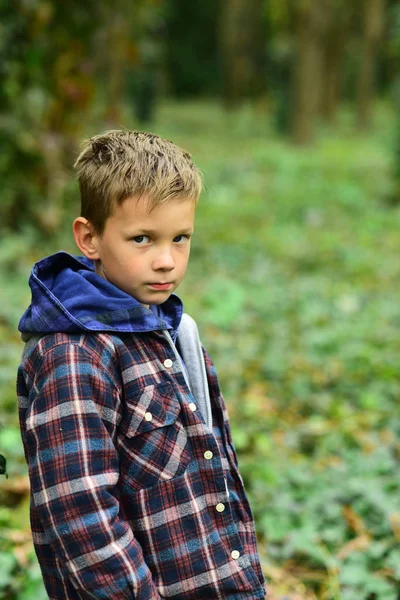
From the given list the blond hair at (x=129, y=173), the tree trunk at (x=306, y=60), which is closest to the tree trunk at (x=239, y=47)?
the tree trunk at (x=306, y=60)

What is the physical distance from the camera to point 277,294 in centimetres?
681

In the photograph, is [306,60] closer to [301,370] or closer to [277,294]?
[277,294]

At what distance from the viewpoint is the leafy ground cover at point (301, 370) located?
313 centimetres

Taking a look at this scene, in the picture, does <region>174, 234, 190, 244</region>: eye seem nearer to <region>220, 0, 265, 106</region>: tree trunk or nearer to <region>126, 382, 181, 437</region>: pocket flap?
<region>126, 382, 181, 437</region>: pocket flap

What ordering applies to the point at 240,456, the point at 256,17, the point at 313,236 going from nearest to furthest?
1. the point at 240,456
2. the point at 313,236
3. the point at 256,17

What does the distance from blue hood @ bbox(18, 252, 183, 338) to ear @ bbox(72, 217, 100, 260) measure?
41mm

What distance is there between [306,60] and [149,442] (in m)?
15.4

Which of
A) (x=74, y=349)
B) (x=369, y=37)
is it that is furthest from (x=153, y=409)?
(x=369, y=37)

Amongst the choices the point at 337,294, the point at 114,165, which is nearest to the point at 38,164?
the point at 337,294

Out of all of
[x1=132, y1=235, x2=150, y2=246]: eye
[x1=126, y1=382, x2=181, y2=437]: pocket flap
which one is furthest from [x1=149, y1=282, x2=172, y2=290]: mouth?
[x1=126, y1=382, x2=181, y2=437]: pocket flap

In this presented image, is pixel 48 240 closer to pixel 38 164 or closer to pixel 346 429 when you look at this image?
pixel 38 164

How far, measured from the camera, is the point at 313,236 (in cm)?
912

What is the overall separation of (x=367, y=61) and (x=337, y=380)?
1662 centimetres

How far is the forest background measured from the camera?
3.24 m
